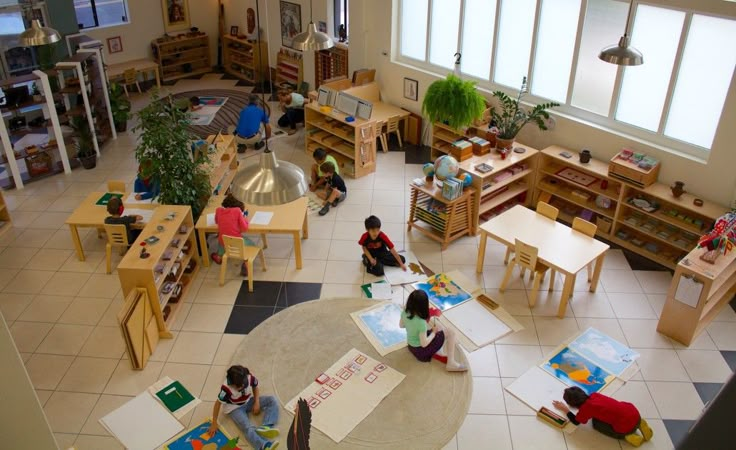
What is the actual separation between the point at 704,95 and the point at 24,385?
7.61 m

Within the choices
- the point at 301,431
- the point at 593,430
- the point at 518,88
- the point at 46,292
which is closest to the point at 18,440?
the point at 301,431

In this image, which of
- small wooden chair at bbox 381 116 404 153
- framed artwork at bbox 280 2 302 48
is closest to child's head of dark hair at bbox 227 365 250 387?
small wooden chair at bbox 381 116 404 153

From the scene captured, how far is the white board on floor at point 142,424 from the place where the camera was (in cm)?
559

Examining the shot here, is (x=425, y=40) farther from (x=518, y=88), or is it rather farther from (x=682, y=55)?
(x=682, y=55)

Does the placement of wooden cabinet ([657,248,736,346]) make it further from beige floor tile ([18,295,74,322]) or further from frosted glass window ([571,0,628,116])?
beige floor tile ([18,295,74,322])

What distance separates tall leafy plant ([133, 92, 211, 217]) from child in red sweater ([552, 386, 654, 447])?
514 centimetres

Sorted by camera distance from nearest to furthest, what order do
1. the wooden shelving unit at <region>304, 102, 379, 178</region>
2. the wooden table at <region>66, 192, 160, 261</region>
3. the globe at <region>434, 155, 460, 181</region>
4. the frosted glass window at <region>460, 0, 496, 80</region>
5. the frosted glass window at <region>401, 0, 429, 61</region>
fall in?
the wooden table at <region>66, 192, 160, 261</region> < the globe at <region>434, 155, 460, 181</region> < the frosted glass window at <region>460, 0, 496, 80</region> < the wooden shelving unit at <region>304, 102, 379, 178</region> < the frosted glass window at <region>401, 0, 429, 61</region>

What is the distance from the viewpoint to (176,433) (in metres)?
5.68

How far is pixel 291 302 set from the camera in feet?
24.0

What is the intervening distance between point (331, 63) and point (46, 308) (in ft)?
23.8

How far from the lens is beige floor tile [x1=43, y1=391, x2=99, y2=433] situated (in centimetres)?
574

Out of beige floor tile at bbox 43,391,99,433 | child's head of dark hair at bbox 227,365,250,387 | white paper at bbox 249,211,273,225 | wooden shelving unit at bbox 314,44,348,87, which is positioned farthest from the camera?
wooden shelving unit at bbox 314,44,348,87

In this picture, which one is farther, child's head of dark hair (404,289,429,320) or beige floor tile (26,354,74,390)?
beige floor tile (26,354,74,390)

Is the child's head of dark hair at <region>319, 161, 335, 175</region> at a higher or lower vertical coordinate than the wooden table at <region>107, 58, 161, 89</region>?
lower
